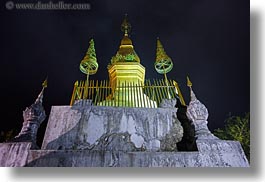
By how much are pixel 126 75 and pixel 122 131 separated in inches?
41.9

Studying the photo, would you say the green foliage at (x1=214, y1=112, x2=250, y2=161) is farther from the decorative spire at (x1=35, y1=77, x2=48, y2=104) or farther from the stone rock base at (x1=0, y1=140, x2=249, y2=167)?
the decorative spire at (x1=35, y1=77, x2=48, y2=104)

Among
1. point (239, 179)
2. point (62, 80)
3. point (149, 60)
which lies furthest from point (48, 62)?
point (239, 179)

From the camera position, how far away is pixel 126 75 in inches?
177

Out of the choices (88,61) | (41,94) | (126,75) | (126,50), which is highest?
(126,50)

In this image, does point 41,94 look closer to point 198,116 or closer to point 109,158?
point 109,158

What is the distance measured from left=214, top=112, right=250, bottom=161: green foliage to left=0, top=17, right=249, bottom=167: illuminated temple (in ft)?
0.22

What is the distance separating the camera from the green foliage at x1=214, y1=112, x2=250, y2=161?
11.4 feet

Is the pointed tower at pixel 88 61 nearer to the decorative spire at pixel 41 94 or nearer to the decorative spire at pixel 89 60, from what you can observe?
the decorative spire at pixel 89 60

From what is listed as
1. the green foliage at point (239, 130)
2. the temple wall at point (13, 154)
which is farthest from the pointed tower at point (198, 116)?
the temple wall at point (13, 154)

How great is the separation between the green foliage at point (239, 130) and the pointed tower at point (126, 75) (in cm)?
75

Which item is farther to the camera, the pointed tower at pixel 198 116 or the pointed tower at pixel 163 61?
the pointed tower at pixel 163 61

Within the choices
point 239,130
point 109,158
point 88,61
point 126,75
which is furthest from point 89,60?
point 239,130

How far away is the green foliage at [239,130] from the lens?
348 cm

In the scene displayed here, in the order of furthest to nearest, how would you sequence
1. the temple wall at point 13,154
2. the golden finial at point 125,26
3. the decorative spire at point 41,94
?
1. the golden finial at point 125,26
2. the decorative spire at point 41,94
3. the temple wall at point 13,154
